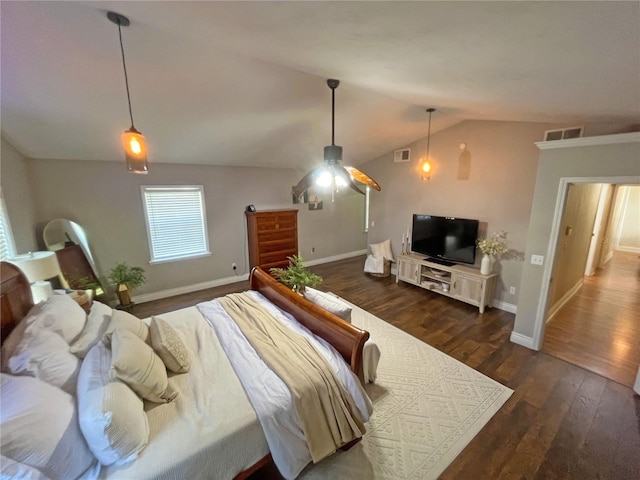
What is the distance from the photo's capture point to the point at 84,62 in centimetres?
214

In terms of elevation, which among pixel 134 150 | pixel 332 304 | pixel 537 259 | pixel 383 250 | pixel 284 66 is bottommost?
pixel 383 250

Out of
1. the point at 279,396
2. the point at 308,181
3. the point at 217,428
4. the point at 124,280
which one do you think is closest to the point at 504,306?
the point at 308,181

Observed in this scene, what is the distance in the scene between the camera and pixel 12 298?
167 cm

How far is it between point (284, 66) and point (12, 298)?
2.73 metres

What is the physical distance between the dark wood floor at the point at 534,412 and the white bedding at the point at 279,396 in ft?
3.21

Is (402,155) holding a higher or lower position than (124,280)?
higher

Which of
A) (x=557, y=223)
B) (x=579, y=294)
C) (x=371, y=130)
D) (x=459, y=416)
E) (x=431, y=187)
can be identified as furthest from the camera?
(x=431, y=187)

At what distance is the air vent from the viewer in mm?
5273

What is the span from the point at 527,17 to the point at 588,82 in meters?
1.00

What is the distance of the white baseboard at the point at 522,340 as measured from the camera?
319 centimetres

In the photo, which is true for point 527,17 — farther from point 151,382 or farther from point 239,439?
point 151,382

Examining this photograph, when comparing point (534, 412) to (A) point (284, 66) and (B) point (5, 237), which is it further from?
(B) point (5, 237)

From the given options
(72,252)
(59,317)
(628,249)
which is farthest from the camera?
(628,249)

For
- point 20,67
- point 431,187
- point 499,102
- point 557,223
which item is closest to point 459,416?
point 557,223
